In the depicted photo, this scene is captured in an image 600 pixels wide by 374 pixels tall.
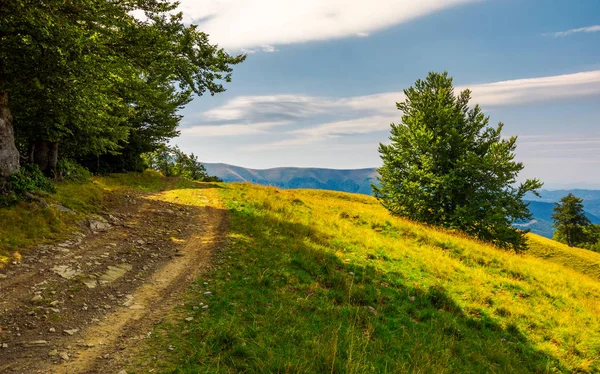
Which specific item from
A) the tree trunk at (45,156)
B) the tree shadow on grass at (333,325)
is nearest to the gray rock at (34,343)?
the tree shadow on grass at (333,325)

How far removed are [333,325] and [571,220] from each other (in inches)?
3427

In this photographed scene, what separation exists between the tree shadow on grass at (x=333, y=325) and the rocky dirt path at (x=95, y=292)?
4.15 feet

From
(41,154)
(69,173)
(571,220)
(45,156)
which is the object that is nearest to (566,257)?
(571,220)

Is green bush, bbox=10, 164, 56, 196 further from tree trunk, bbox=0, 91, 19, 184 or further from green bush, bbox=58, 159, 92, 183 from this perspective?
green bush, bbox=58, 159, 92, 183

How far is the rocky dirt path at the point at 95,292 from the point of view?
16.2 feet

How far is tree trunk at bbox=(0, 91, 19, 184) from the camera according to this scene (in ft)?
36.0

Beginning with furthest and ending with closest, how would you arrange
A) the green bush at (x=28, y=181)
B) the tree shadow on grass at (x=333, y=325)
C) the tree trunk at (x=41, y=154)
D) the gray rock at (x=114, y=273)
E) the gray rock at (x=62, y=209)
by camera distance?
the tree trunk at (x=41, y=154) < the gray rock at (x=62, y=209) < the green bush at (x=28, y=181) < the gray rock at (x=114, y=273) < the tree shadow on grass at (x=333, y=325)

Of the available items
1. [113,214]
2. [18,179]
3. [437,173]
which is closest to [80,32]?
[18,179]

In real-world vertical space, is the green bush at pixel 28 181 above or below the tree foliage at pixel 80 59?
below

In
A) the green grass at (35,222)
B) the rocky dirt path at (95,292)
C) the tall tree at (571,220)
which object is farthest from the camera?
the tall tree at (571,220)

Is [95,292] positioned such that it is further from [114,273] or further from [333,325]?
[333,325]

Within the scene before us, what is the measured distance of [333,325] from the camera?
716cm

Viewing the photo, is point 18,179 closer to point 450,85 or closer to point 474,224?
point 474,224

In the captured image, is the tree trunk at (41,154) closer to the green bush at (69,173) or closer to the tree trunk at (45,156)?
the tree trunk at (45,156)
